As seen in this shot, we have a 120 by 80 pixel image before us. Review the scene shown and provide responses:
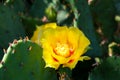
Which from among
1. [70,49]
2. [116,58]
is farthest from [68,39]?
[116,58]

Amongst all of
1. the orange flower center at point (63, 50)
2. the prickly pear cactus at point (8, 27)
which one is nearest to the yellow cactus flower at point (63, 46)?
the orange flower center at point (63, 50)

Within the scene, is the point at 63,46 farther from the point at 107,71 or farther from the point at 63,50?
the point at 107,71

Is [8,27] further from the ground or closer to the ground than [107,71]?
further from the ground

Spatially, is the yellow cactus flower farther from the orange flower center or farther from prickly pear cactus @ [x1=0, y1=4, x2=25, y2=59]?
prickly pear cactus @ [x1=0, y1=4, x2=25, y2=59]

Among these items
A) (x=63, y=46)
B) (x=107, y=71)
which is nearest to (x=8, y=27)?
(x=63, y=46)

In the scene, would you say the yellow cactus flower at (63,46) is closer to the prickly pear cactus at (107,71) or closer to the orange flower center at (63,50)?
the orange flower center at (63,50)

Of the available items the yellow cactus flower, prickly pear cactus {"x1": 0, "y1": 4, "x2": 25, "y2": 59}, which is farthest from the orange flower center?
prickly pear cactus {"x1": 0, "y1": 4, "x2": 25, "y2": 59}

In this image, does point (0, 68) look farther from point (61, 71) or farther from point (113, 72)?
point (113, 72)
